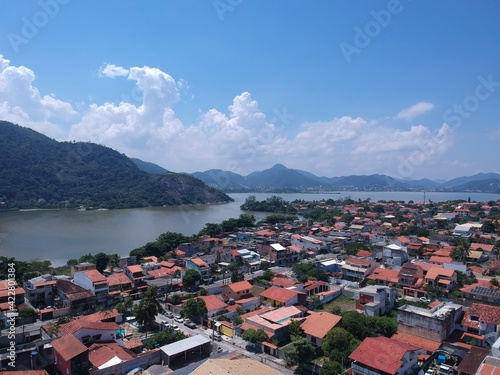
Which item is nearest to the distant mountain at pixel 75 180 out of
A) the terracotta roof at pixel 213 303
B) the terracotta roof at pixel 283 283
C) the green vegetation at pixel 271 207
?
the green vegetation at pixel 271 207

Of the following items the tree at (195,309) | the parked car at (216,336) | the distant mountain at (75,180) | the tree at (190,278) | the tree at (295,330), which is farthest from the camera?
the distant mountain at (75,180)

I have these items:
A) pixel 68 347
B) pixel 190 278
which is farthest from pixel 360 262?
pixel 68 347

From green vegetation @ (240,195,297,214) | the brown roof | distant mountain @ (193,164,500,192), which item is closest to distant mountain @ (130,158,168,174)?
distant mountain @ (193,164,500,192)

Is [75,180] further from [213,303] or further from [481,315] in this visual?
[481,315]

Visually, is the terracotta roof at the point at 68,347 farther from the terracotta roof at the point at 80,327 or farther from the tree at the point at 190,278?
the tree at the point at 190,278

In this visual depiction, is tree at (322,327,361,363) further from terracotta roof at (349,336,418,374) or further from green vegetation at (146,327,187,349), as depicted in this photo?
green vegetation at (146,327,187,349)
